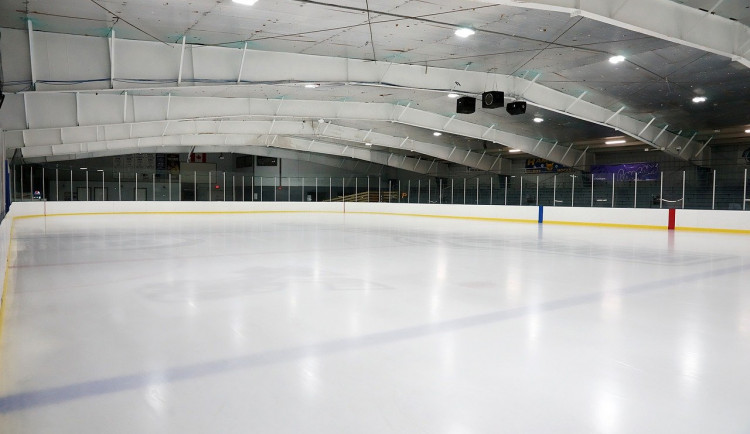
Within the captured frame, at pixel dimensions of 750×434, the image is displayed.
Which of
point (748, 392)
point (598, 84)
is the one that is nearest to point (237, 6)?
point (748, 392)

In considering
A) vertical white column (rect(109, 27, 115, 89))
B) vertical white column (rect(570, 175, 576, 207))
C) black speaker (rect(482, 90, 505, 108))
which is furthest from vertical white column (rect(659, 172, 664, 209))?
vertical white column (rect(109, 27, 115, 89))

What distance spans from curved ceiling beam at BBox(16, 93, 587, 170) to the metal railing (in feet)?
6.44

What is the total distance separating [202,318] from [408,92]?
1611 centimetres

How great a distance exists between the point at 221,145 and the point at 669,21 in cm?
3000

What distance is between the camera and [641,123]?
925 inches

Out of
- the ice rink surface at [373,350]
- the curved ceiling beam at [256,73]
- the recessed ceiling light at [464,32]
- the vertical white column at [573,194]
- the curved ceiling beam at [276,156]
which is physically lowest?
the ice rink surface at [373,350]

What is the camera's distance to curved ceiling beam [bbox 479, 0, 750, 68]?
384 inches

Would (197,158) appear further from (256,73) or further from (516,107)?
(516,107)

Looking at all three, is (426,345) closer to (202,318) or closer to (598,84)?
(202,318)

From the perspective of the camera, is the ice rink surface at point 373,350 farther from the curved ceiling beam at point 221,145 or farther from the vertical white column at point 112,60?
the curved ceiling beam at point 221,145

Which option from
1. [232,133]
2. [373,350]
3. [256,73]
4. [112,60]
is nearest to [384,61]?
[256,73]

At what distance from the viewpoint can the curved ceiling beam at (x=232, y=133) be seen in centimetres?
2419

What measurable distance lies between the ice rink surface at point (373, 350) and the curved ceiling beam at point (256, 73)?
19.7 feet

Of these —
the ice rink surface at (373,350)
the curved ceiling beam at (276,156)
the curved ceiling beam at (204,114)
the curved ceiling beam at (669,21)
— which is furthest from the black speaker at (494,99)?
the curved ceiling beam at (276,156)
